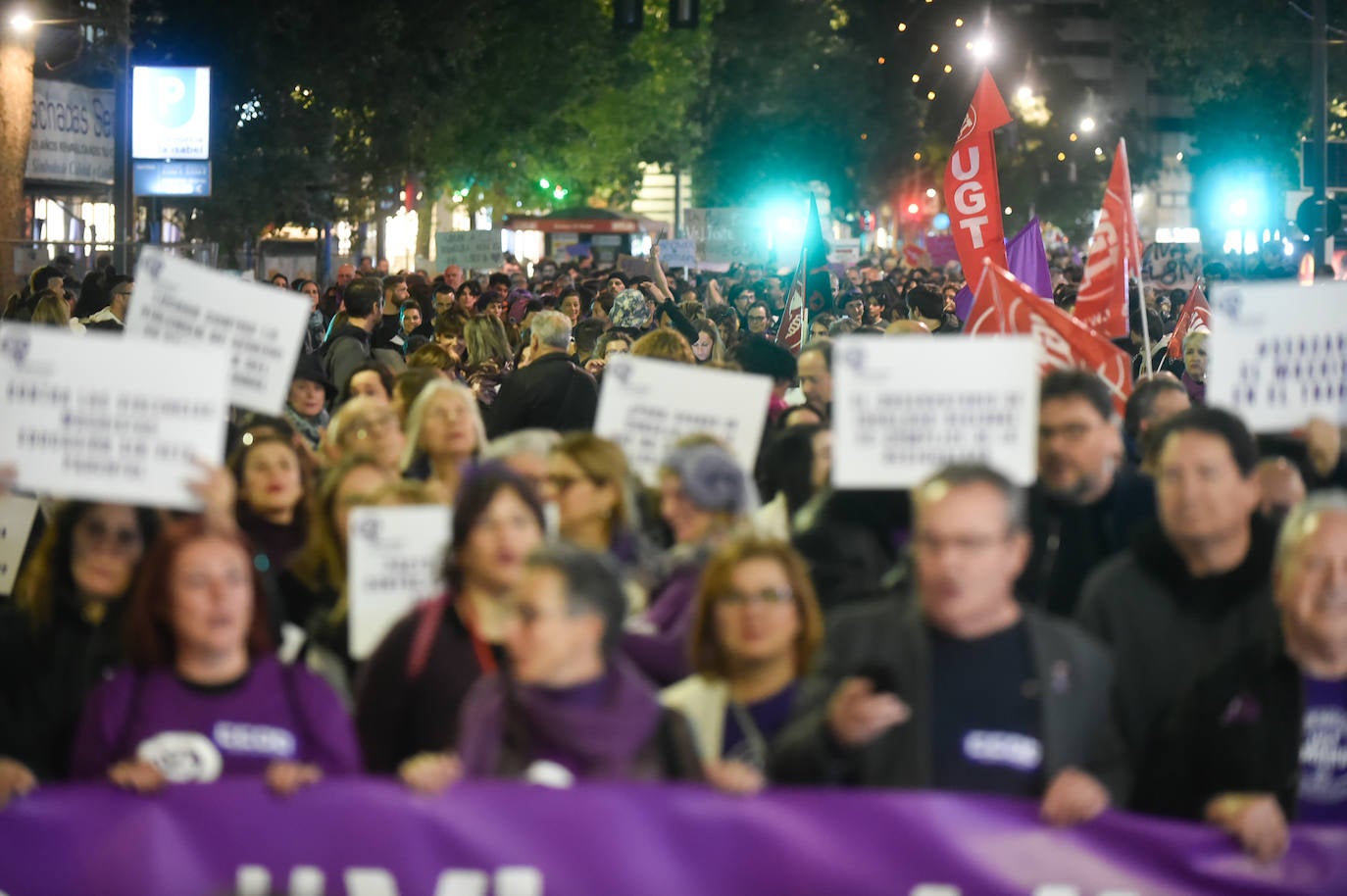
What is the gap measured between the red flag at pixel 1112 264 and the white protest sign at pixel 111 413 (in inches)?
284

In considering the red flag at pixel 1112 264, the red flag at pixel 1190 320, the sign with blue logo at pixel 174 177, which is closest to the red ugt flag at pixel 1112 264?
the red flag at pixel 1112 264

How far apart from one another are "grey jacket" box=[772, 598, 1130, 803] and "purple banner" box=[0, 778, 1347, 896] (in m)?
0.07

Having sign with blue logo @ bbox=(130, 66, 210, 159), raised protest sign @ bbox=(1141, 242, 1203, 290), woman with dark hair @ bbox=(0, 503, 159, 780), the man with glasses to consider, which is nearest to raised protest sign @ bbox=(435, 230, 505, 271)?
sign with blue logo @ bbox=(130, 66, 210, 159)

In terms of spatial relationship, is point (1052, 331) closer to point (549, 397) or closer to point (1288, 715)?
point (549, 397)

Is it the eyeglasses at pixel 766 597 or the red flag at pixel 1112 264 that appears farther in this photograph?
the red flag at pixel 1112 264

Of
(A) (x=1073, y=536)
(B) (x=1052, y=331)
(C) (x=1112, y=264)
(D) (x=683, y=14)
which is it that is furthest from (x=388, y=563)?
(D) (x=683, y=14)

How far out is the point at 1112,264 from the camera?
1202cm

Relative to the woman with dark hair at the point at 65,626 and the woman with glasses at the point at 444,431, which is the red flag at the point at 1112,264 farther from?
the woman with dark hair at the point at 65,626

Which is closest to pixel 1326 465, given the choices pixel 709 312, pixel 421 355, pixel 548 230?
pixel 421 355

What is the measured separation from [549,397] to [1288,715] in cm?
688

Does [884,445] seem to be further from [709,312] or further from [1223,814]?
[709,312]

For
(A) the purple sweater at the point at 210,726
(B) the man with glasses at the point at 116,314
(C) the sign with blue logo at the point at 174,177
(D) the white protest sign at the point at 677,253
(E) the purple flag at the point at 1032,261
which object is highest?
(C) the sign with blue logo at the point at 174,177

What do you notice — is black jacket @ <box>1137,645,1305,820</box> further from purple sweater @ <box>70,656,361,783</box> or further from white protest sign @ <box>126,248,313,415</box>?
white protest sign @ <box>126,248,313,415</box>

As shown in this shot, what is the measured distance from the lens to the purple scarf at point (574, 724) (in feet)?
15.5
